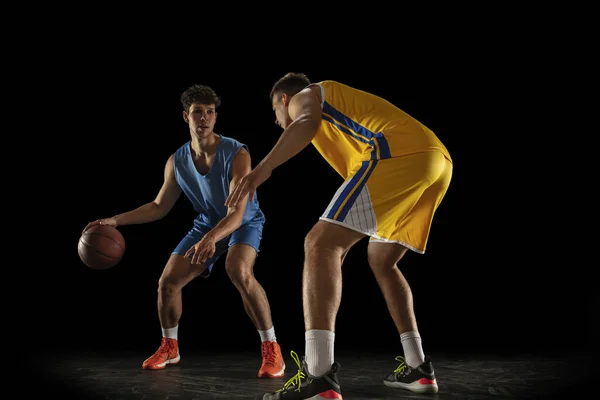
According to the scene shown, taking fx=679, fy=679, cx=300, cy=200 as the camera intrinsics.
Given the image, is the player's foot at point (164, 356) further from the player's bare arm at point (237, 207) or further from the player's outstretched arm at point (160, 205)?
the player's bare arm at point (237, 207)

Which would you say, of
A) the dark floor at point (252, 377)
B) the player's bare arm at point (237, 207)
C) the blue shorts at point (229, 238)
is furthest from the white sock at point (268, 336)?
the player's bare arm at point (237, 207)

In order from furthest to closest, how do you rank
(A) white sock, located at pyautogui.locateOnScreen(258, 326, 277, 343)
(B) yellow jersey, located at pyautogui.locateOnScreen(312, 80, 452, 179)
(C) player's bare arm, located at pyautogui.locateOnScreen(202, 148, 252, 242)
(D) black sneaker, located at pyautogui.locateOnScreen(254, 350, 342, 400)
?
(A) white sock, located at pyautogui.locateOnScreen(258, 326, 277, 343)
(C) player's bare arm, located at pyautogui.locateOnScreen(202, 148, 252, 242)
(B) yellow jersey, located at pyautogui.locateOnScreen(312, 80, 452, 179)
(D) black sneaker, located at pyautogui.locateOnScreen(254, 350, 342, 400)

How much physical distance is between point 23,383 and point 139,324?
76.2 inches

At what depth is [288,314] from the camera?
16.0 feet

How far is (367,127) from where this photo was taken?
7.84 ft

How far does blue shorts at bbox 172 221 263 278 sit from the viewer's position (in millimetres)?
3295

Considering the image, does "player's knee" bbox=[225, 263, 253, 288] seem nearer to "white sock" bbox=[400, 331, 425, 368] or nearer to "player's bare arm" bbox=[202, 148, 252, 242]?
"player's bare arm" bbox=[202, 148, 252, 242]

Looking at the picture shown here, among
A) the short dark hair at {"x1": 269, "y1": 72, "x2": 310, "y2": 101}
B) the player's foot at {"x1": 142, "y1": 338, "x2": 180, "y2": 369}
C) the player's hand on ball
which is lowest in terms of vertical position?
the player's foot at {"x1": 142, "y1": 338, "x2": 180, "y2": 369}

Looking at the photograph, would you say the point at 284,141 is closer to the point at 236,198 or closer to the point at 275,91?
the point at 236,198

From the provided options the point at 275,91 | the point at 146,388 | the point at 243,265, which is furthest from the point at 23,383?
the point at 275,91

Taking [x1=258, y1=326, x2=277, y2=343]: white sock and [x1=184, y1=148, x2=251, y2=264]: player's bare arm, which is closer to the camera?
[x1=184, y1=148, x2=251, y2=264]: player's bare arm

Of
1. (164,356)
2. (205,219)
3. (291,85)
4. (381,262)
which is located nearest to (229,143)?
(205,219)

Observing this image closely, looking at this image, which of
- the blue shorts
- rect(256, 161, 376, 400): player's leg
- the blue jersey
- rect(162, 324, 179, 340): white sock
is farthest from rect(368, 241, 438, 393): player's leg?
rect(162, 324, 179, 340): white sock

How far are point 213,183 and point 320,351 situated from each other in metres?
1.55
